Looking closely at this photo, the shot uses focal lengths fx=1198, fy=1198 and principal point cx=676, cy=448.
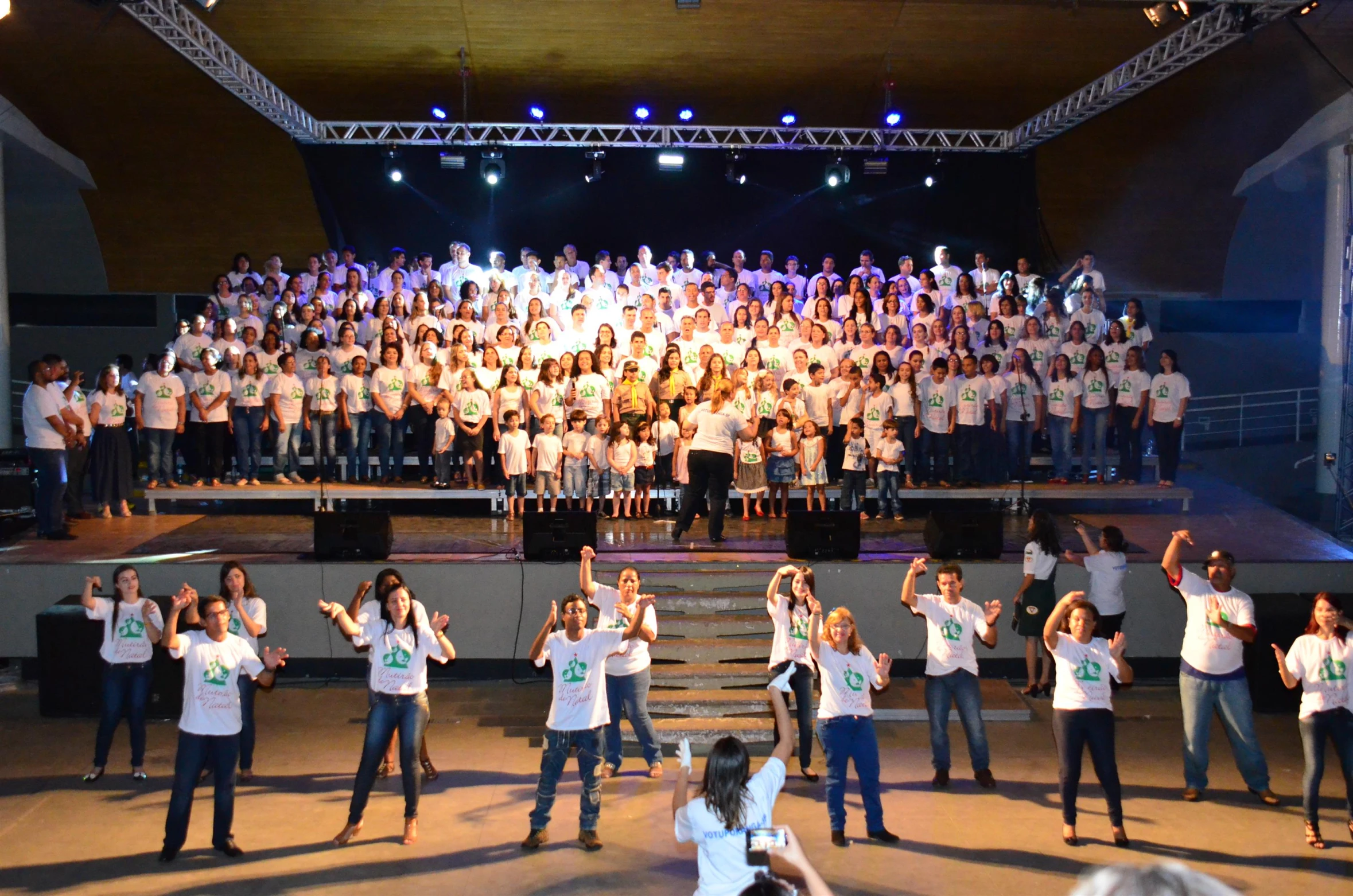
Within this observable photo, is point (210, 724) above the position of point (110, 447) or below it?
below

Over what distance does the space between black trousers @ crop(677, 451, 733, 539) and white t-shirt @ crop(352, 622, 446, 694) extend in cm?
407

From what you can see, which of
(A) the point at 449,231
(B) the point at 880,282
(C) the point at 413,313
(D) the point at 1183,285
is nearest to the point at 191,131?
(A) the point at 449,231

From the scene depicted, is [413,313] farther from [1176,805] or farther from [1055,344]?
[1176,805]

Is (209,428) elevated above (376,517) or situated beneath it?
elevated above

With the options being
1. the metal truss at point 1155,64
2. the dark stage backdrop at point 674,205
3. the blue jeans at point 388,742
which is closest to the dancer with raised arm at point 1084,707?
the blue jeans at point 388,742

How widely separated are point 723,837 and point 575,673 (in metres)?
3.03

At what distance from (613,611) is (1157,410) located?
7909 millimetres

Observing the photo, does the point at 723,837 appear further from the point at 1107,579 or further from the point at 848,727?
the point at 1107,579

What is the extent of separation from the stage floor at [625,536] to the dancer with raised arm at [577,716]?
3.56 metres

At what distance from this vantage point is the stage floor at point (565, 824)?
6848mm

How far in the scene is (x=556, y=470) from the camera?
41.7 ft

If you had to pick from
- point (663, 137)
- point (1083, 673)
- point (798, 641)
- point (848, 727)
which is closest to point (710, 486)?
point (798, 641)

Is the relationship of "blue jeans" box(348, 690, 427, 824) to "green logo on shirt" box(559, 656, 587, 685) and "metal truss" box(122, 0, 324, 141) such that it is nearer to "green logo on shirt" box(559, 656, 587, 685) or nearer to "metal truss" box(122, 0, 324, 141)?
"green logo on shirt" box(559, 656, 587, 685)

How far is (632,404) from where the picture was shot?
1301 centimetres
